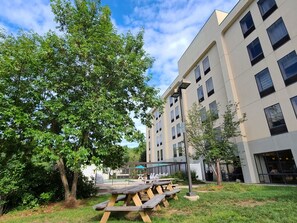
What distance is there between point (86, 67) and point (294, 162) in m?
14.5

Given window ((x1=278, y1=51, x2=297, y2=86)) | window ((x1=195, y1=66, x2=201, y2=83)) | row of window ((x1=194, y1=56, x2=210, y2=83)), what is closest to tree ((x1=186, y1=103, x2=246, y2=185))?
window ((x1=278, y1=51, x2=297, y2=86))

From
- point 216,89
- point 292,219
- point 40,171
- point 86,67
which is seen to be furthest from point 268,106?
point 40,171

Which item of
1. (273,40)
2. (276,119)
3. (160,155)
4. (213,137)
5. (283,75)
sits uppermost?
(273,40)

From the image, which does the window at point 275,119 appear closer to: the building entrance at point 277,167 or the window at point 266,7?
the building entrance at point 277,167

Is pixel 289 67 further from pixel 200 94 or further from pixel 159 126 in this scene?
pixel 159 126

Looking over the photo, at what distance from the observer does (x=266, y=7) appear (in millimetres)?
14844

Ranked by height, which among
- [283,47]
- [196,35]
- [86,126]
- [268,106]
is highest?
[196,35]

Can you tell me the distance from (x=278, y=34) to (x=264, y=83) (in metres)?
3.67

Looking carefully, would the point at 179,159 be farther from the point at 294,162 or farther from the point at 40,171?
the point at 40,171

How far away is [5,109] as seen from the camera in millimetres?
7559

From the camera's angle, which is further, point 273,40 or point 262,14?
point 262,14

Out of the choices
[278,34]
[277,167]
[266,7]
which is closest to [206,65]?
[266,7]

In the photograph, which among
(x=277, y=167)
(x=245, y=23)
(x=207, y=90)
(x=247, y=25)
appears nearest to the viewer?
(x=277, y=167)

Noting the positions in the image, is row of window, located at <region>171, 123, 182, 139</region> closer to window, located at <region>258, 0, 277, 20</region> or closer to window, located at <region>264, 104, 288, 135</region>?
window, located at <region>264, 104, 288, 135</region>
